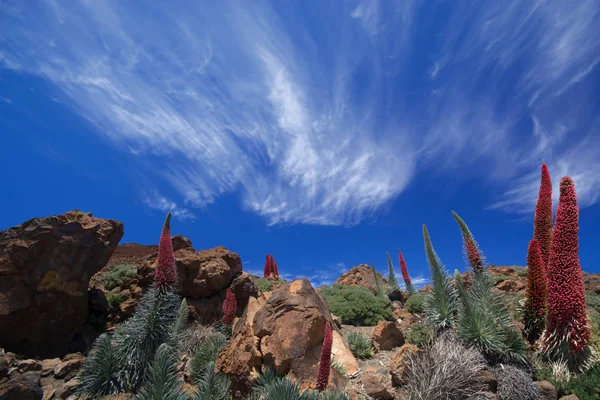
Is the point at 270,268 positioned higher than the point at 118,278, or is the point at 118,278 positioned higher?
the point at 270,268

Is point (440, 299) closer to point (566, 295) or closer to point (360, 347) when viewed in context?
point (360, 347)

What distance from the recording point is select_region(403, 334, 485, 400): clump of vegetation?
17.7 feet

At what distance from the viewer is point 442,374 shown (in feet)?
18.0

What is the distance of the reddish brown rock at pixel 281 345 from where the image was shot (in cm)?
589

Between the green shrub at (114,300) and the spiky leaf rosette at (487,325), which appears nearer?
the spiky leaf rosette at (487,325)

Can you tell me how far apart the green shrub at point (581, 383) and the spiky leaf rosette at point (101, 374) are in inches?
337

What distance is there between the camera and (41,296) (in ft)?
Result: 28.5

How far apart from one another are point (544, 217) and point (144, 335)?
9.79 metres

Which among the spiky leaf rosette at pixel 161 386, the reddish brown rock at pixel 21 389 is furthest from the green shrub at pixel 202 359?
the reddish brown rock at pixel 21 389

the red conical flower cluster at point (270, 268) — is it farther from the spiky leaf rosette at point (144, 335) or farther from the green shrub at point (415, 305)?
the spiky leaf rosette at point (144, 335)

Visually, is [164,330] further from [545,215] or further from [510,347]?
[545,215]

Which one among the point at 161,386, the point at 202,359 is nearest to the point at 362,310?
the point at 202,359

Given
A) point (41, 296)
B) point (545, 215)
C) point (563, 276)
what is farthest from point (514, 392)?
point (41, 296)

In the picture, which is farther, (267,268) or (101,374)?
(267,268)
